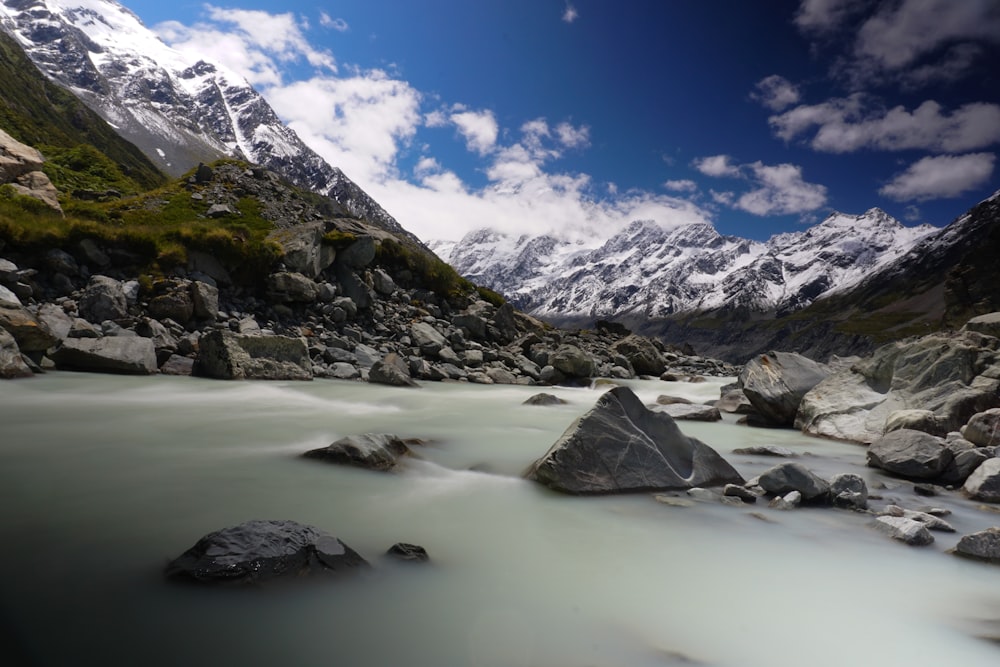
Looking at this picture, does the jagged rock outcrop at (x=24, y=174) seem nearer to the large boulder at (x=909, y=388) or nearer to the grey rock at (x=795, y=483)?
the grey rock at (x=795, y=483)

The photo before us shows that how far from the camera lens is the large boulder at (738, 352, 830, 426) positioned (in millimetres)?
13305

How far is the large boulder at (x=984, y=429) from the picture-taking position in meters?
8.22

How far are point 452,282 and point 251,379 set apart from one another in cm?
1564

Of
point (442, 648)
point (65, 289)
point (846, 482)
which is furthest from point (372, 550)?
point (65, 289)

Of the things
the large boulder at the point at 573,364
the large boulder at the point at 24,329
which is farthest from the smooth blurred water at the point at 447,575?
the large boulder at the point at 573,364

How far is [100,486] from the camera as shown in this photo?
16.6 feet

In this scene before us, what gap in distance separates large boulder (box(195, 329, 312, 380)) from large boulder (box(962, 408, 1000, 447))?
16105 millimetres

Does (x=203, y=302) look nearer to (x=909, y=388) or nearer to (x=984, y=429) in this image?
(x=909, y=388)

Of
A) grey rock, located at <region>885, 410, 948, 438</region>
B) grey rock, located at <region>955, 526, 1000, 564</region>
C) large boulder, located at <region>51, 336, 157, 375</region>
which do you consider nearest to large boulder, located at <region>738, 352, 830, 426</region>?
grey rock, located at <region>885, 410, 948, 438</region>

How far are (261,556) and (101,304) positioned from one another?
15585mm

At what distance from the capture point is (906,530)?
5.03 metres

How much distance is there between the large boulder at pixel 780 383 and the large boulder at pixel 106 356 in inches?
639

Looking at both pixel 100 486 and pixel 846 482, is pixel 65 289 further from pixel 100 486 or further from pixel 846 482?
pixel 846 482

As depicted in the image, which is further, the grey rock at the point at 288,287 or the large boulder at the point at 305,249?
the large boulder at the point at 305,249
